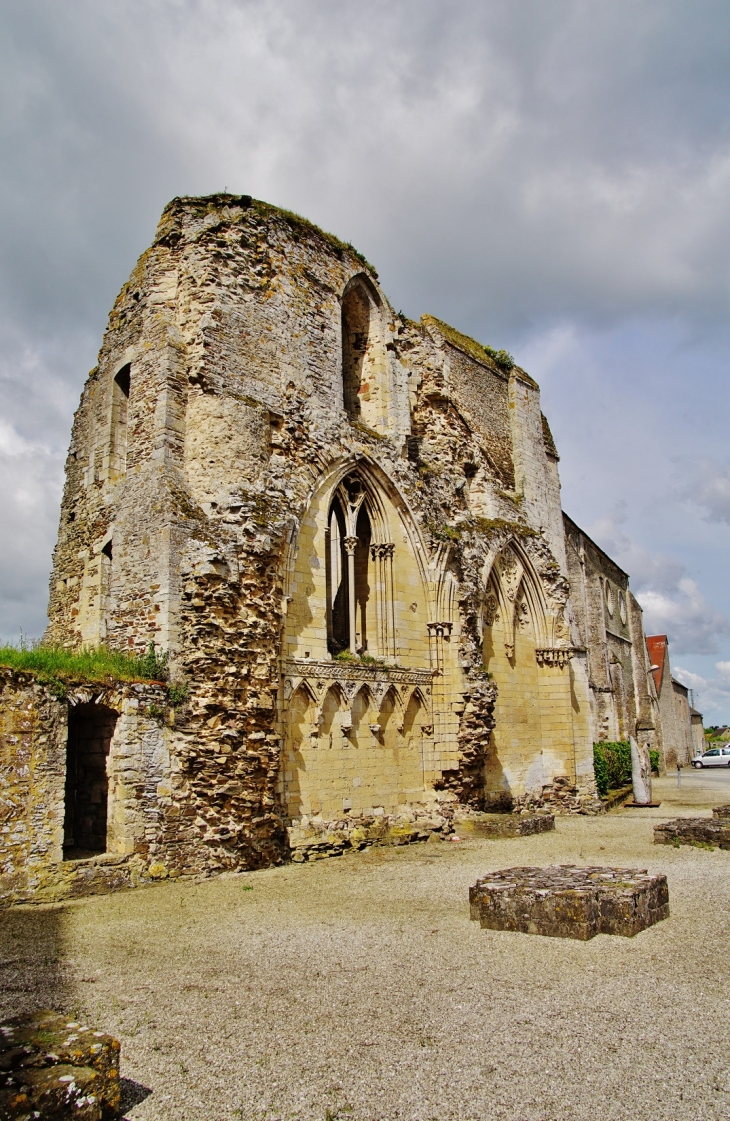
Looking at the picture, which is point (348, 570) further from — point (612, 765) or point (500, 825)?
point (612, 765)

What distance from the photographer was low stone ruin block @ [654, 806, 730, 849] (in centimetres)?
1064

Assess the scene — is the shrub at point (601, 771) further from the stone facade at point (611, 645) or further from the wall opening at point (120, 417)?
the wall opening at point (120, 417)

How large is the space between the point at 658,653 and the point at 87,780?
41553mm

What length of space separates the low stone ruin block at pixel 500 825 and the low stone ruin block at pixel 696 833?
1.97 meters

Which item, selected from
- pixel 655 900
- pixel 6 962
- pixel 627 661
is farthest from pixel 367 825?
pixel 627 661

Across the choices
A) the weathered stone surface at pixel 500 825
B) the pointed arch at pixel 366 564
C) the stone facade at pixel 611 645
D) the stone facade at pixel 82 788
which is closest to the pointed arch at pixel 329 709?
the pointed arch at pixel 366 564

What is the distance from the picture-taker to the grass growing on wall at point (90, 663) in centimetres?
838

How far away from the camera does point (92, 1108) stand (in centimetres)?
315

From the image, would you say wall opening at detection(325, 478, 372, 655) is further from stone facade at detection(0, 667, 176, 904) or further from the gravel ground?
the gravel ground

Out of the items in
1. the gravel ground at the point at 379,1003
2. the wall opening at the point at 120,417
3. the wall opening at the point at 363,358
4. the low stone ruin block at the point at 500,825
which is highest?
the wall opening at the point at 363,358

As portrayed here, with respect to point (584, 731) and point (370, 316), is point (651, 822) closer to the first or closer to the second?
point (584, 731)

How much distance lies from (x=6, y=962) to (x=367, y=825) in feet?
21.6

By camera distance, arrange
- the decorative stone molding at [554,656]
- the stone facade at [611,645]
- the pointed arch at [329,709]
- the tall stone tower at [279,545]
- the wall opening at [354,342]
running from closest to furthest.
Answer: the tall stone tower at [279,545], the pointed arch at [329,709], the wall opening at [354,342], the decorative stone molding at [554,656], the stone facade at [611,645]

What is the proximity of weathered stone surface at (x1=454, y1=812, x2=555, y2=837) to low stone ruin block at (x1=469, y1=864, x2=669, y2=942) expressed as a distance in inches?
218
